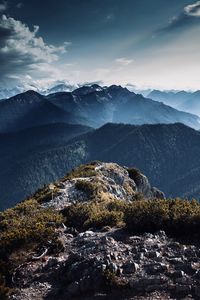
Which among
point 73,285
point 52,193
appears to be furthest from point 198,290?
point 52,193

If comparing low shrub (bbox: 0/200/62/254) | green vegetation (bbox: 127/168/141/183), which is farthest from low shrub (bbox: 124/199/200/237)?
green vegetation (bbox: 127/168/141/183)

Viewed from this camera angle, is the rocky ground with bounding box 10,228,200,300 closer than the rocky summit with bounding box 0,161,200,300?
Yes

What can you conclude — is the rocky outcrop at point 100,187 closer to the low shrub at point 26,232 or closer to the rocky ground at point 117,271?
the low shrub at point 26,232

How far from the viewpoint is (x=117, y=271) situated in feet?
71.2

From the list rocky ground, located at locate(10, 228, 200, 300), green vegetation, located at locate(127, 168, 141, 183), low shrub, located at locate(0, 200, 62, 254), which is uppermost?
low shrub, located at locate(0, 200, 62, 254)

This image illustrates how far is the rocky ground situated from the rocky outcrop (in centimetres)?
2190

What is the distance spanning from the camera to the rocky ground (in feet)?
66.4

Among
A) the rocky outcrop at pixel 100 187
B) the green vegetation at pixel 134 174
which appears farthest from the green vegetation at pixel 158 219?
the green vegetation at pixel 134 174

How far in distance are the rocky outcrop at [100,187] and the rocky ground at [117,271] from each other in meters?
21.9

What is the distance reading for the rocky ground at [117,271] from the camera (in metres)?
20.2

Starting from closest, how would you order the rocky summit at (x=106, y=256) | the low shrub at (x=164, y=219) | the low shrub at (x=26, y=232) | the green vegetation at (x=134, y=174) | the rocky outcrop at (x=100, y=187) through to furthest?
the rocky summit at (x=106, y=256) < the low shrub at (x=164, y=219) < the low shrub at (x=26, y=232) < the rocky outcrop at (x=100, y=187) < the green vegetation at (x=134, y=174)

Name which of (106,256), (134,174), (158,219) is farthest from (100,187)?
(106,256)

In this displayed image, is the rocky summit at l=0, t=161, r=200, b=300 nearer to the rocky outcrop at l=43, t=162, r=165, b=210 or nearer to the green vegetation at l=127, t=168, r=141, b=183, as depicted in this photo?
the rocky outcrop at l=43, t=162, r=165, b=210

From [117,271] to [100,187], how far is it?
3914cm
